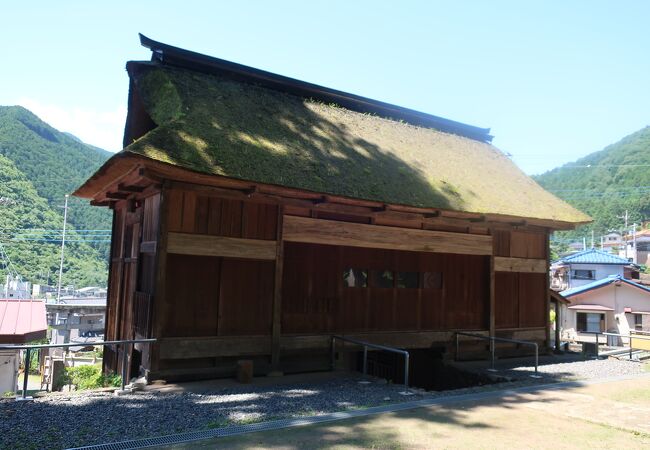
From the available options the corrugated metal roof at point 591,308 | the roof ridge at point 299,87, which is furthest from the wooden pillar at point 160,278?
the corrugated metal roof at point 591,308

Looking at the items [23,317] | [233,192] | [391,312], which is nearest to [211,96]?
[233,192]

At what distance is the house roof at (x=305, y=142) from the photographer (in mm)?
8756

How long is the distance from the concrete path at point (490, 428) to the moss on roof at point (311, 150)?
432 cm

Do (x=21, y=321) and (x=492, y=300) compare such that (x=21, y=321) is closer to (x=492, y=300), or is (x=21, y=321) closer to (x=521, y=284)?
(x=492, y=300)

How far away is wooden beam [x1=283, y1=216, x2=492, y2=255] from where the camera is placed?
992cm

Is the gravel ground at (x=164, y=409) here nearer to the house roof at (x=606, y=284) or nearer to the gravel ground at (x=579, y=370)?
the gravel ground at (x=579, y=370)

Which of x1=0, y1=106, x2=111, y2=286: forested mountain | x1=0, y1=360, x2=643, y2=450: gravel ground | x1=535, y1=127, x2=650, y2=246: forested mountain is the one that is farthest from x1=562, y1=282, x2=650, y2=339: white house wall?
x1=535, y1=127, x2=650, y2=246: forested mountain

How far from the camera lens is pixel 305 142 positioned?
10.8 meters

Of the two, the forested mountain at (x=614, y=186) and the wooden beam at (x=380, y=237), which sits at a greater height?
the forested mountain at (x=614, y=186)

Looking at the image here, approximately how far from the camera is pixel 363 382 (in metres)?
8.99

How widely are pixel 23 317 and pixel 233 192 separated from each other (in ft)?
37.5

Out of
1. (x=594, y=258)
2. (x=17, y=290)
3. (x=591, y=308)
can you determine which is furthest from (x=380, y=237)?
(x=17, y=290)

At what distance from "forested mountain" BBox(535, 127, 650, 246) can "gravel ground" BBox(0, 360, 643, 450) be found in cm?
8974

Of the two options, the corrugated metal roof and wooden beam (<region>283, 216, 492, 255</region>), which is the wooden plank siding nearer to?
wooden beam (<region>283, 216, 492, 255</region>)
